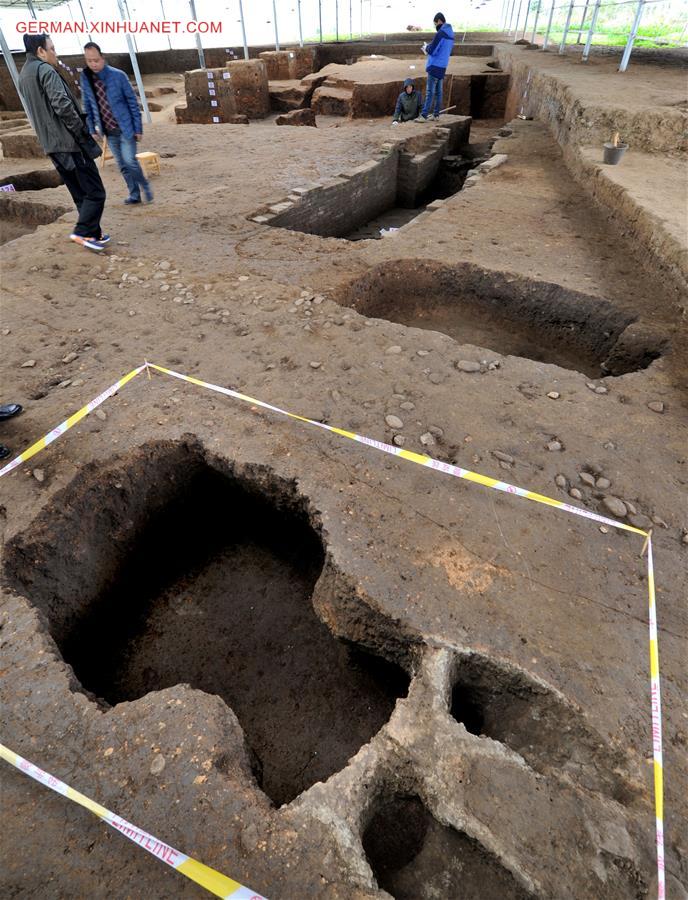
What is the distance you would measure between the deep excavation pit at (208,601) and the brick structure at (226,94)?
12.7 meters

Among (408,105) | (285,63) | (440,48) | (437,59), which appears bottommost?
(408,105)

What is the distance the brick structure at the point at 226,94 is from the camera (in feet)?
39.5

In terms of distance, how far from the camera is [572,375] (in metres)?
3.52

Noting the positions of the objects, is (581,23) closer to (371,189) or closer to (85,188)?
(371,189)

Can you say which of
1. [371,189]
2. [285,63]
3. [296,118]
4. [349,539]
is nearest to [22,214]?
[371,189]

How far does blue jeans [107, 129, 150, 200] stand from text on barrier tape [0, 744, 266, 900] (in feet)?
21.6

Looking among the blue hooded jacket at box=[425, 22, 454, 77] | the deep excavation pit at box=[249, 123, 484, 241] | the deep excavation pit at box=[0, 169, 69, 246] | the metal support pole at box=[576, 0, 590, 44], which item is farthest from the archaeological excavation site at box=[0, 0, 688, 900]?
the metal support pole at box=[576, 0, 590, 44]

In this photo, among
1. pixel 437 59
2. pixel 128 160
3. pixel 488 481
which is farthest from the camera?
pixel 437 59

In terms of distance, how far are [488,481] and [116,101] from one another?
6027mm

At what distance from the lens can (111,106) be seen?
5.61 metres

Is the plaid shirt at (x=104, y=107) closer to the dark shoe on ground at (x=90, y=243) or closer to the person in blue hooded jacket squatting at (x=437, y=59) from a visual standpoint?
the dark shoe on ground at (x=90, y=243)

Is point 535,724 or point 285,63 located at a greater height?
point 285,63

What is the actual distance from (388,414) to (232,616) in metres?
1.67

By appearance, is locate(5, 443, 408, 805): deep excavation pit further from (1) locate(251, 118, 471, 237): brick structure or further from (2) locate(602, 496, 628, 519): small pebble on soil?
(1) locate(251, 118, 471, 237): brick structure
